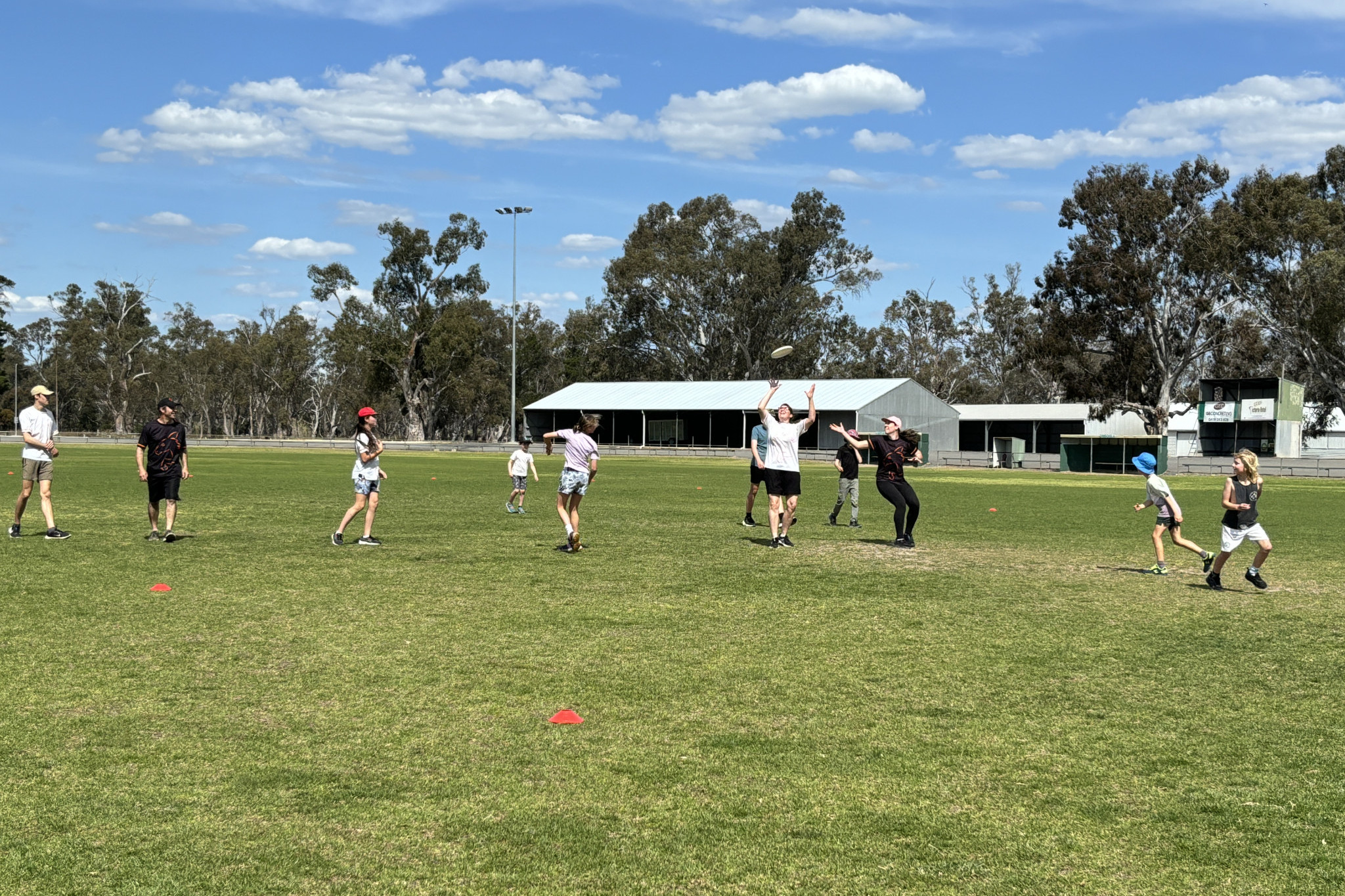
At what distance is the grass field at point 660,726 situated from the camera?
15.4ft

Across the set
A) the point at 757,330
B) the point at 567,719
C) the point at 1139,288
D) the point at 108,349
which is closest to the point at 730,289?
the point at 757,330

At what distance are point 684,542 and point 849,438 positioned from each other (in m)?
2.70

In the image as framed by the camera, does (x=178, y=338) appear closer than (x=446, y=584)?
No

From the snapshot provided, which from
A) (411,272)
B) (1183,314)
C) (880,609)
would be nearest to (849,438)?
(880,609)

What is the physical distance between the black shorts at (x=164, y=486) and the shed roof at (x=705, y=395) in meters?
56.5

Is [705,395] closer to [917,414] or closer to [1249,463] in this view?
[917,414]

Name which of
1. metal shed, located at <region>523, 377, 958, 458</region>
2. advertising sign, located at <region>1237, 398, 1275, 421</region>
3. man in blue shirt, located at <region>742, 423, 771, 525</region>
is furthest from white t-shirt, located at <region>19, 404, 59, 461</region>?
advertising sign, located at <region>1237, 398, 1275, 421</region>

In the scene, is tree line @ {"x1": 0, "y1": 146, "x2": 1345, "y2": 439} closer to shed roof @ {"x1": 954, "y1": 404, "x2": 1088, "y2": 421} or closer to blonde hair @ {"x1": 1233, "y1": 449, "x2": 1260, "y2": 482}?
shed roof @ {"x1": 954, "y1": 404, "x2": 1088, "y2": 421}

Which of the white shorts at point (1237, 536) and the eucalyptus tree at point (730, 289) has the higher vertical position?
the eucalyptus tree at point (730, 289)

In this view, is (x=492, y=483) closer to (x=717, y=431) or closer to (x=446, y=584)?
(x=446, y=584)

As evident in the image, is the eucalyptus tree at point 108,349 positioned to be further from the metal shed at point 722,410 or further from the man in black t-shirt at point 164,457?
the man in black t-shirt at point 164,457

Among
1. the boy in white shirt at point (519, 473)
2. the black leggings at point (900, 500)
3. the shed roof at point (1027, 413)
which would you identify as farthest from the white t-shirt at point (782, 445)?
the shed roof at point (1027, 413)

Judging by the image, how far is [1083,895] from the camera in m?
4.38

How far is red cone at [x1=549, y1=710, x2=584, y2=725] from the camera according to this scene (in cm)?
663
